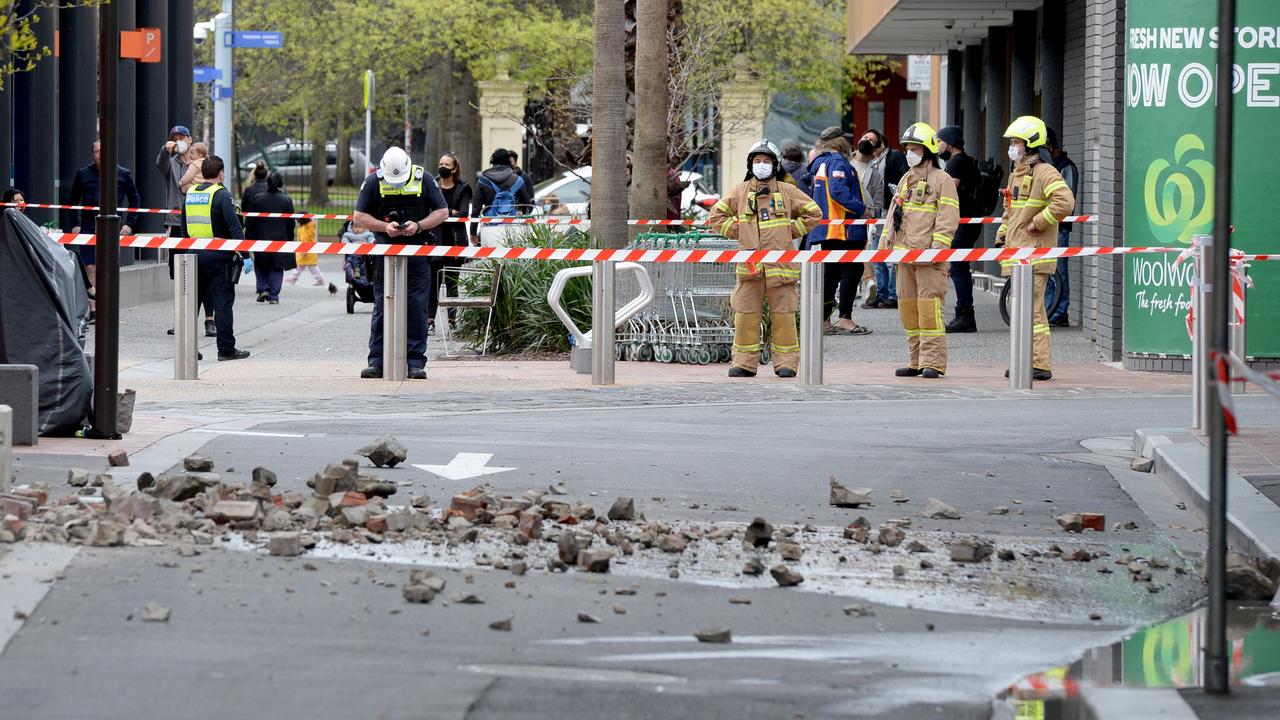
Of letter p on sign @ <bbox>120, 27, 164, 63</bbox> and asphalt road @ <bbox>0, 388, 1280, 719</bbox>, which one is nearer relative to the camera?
asphalt road @ <bbox>0, 388, 1280, 719</bbox>

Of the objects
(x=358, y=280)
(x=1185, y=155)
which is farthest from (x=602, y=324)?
(x=358, y=280)

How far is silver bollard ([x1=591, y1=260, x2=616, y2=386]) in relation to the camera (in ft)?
48.2

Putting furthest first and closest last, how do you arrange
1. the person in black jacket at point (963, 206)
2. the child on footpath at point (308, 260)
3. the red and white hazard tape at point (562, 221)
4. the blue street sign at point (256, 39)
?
the child on footpath at point (308, 260)
the blue street sign at point (256, 39)
the person in black jacket at point (963, 206)
the red and white hazard tape at point (562, 221)

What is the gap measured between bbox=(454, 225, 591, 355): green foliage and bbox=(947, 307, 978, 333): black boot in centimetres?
422

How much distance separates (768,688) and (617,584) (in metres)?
1.52

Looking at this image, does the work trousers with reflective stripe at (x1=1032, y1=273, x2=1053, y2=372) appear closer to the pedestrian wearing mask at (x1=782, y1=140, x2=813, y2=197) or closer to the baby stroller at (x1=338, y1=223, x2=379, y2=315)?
the pedestrian wearing mask at (x1=782, y1=140, x2=813, y2=197)

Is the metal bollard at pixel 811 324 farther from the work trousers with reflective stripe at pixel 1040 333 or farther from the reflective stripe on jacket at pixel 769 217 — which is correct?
the work trousers with reflective stripe at pixel 1040 333

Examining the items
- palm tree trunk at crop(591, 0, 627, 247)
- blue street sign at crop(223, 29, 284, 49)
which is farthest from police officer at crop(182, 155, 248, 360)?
blue street sign at crop(223, 29, 284, 49)

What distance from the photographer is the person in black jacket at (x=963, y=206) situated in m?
19.8

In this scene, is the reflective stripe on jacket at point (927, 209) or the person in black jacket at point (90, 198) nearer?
the reflective stripe on jacket at point (927, 209)

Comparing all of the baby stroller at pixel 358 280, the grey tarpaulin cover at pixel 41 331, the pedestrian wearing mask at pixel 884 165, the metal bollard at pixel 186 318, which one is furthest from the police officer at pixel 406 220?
the baby stroller at pixel 358 280

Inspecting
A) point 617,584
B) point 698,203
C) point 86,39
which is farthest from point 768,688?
point 698,203

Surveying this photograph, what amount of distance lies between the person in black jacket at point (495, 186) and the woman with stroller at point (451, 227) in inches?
49.9

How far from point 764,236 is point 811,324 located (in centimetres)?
95
